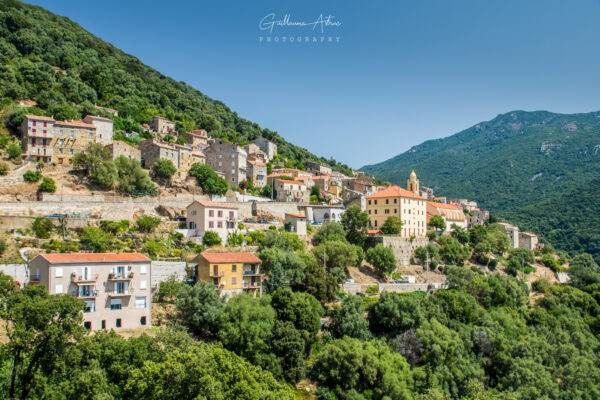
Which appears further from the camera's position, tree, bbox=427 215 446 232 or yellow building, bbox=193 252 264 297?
tree, bbox=427 215 446 232

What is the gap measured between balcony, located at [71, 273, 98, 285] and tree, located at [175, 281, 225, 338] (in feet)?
19.3

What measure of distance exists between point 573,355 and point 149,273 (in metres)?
39.2

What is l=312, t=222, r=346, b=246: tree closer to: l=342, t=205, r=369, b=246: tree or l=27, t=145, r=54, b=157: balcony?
l=342, t=205, r=369, b=246: tree

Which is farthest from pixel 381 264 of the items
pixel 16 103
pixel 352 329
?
pixel 16 103

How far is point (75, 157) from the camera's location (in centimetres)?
5262

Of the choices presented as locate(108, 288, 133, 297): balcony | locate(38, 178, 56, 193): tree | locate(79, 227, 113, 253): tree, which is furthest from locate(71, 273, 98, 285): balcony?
locate(38, 178, 56, 193): tree

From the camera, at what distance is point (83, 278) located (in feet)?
101

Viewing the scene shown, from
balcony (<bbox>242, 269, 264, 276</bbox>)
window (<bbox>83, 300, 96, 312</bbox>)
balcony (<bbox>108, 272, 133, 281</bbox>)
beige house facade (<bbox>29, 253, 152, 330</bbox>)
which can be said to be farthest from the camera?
balcony (<bbox>242, 269, 264, 276</bbox>)

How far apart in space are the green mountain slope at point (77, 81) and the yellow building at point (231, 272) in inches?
1407

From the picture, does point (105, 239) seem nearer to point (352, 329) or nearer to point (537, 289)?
point (352, 329)

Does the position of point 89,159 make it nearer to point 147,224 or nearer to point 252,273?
point 147,224

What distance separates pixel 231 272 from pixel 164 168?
25367 mm

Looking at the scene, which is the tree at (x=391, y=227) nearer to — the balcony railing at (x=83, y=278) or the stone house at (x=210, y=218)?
the stone house at (x=210, y=218)

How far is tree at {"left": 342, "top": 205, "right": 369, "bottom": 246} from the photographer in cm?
5816
